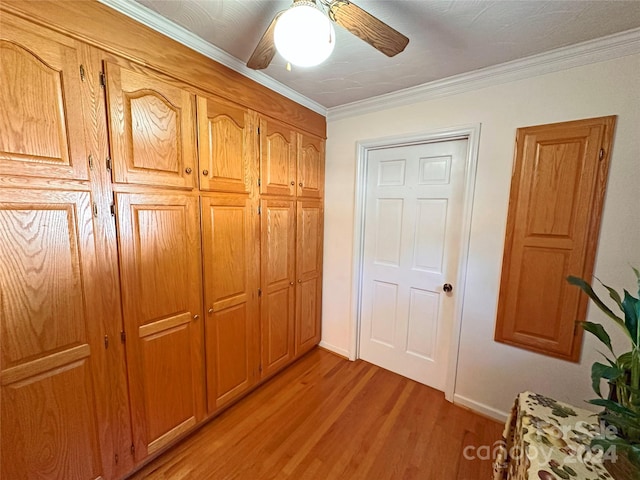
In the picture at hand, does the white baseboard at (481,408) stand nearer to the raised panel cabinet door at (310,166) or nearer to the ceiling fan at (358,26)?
the raised panel cabinet door at (310,166)

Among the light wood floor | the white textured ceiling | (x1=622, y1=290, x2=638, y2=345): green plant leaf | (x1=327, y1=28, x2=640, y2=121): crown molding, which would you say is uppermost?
the white textured ceiling

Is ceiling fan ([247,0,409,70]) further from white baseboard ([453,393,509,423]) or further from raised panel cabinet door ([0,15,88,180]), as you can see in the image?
white baseboard ([453,393,509,423])

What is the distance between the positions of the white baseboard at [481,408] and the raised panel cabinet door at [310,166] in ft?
6.65

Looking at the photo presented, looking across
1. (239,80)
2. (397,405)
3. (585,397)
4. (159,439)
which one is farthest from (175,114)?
(585,397)

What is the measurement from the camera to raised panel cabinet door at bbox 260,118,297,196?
1908 millimetres

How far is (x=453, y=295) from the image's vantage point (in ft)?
6.69

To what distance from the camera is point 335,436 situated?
5.61ft

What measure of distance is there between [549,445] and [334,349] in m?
1.93

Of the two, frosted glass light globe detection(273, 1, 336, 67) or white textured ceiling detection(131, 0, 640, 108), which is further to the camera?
white textured ceiling detection(131, 0, 640, 108)

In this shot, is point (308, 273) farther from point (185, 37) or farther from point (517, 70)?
point (517, 70)

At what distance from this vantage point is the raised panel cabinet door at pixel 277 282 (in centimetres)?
202

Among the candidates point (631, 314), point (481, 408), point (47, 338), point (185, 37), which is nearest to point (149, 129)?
point (185, 37)

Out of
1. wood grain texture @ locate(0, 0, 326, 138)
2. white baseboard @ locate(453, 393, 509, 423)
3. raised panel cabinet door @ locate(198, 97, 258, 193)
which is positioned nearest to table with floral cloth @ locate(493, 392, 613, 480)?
white baseboard @ locate(453, 393, 509, 423)

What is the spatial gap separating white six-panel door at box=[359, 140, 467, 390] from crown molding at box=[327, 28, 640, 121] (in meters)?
0.36
